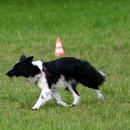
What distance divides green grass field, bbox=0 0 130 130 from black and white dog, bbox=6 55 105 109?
206 millimetres

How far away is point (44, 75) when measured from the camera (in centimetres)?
816

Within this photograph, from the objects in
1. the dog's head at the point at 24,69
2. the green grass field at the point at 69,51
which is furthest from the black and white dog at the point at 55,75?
the green grass field at the point at 69,51

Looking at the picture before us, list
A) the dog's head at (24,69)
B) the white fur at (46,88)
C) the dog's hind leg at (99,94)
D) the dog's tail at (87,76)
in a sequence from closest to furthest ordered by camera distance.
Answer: the dog's head at (24,69) → the white fur at (46,88) → the dog's tail at (87,76) → the dog's hind leg at (99,94)

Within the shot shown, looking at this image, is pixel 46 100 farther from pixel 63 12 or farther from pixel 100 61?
pixel 63 12

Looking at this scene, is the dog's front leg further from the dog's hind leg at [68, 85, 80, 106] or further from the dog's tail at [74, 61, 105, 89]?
the dog's tail at [74, 61, 105, 89]

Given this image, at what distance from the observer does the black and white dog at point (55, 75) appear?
7.98 m

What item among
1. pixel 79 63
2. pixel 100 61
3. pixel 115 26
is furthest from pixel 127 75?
pixel 115 26

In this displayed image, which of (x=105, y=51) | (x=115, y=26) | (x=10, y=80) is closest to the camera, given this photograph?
(x=10, y=80)

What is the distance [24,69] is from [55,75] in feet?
1.88

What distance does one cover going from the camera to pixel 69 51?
1510 centimetres

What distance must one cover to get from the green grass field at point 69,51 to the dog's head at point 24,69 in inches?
21.1

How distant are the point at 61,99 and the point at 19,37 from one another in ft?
28.8

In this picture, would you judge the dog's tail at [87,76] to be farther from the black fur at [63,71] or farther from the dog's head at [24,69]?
the dog's head at [24,69]

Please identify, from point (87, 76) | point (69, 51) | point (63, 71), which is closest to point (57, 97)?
point (63, 71)
